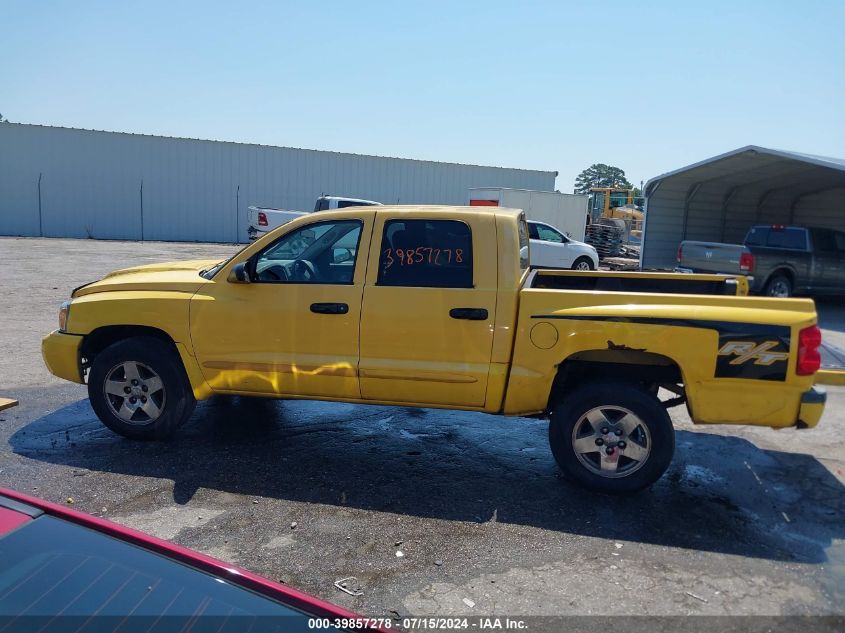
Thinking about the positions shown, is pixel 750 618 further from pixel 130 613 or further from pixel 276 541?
pixel 130 613

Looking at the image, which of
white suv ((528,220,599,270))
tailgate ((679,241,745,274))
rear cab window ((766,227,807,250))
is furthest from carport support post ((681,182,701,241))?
tailgate ((679,241,745,274))

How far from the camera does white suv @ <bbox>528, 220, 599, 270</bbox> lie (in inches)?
742

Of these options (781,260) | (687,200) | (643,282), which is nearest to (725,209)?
(687,200)

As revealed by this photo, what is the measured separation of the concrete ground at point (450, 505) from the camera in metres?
3.60

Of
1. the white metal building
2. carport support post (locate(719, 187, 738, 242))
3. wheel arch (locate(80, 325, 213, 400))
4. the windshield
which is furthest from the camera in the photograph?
carport support post (locate(719, 187, 738, 242))

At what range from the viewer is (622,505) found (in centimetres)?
462

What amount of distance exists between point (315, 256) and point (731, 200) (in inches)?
748

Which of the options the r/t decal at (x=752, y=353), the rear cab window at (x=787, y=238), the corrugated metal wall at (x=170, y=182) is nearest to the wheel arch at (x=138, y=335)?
the r/t decal at (x=752, y=353)

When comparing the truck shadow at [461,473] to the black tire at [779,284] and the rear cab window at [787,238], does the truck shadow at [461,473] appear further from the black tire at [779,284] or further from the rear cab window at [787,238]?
the rear cab window at [787,238]

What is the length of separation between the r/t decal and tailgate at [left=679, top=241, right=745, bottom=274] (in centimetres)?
1169

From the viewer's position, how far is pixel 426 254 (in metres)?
4.98

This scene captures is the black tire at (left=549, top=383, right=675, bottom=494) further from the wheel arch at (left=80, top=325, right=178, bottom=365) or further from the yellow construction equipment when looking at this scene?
the yellow construction equipment

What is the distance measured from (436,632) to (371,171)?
31989mm

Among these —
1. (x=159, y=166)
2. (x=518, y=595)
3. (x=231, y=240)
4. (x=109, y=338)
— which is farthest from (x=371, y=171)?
(x=518, y=595)
